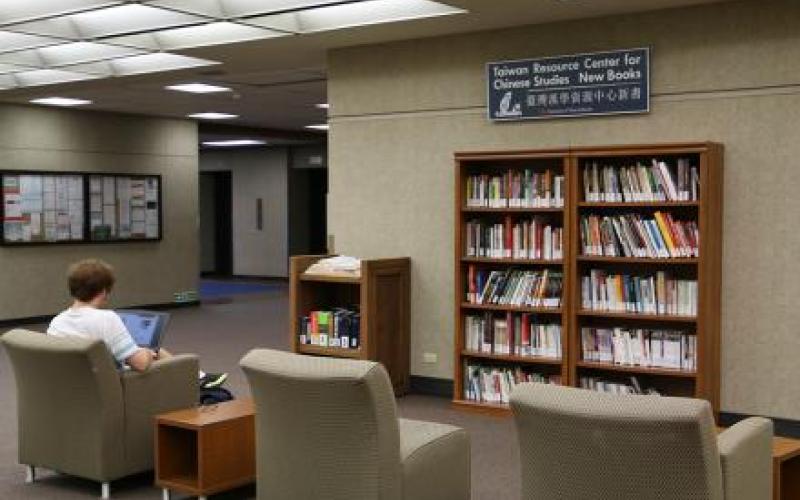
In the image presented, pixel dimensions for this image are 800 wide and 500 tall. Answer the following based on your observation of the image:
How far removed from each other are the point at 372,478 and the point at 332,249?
15.1ft

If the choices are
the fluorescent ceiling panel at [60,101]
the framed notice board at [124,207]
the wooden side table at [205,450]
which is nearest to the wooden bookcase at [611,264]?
the wooden side table at [205,450]

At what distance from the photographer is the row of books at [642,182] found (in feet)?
19.9

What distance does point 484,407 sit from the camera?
6.86 metres

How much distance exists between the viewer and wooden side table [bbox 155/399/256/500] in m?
4.63

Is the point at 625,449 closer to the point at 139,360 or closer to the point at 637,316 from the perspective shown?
the point at 139,360

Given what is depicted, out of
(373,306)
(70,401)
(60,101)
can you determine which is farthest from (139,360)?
(60,101)

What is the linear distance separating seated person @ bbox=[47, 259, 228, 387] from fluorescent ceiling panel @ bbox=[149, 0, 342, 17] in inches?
88.1

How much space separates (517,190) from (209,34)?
2863mm

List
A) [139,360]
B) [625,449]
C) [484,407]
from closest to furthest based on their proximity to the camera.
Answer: [625,449]
[139,360]
[484,407]

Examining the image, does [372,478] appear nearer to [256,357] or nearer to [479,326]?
[256,357]

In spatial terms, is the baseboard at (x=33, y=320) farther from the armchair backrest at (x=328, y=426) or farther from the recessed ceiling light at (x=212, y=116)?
the armchair backrest at (x=328, y=426)

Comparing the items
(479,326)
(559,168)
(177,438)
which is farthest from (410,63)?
(177,438)

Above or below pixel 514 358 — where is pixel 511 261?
above

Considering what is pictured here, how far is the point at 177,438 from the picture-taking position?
490 centimetres
